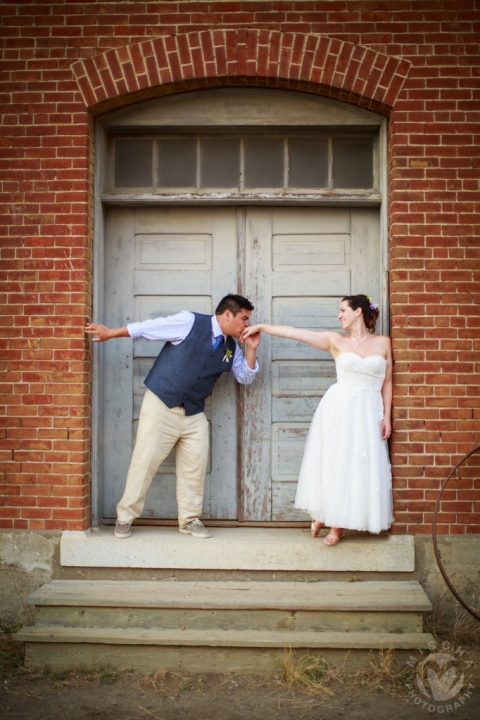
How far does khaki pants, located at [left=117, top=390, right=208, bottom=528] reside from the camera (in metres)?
5.16

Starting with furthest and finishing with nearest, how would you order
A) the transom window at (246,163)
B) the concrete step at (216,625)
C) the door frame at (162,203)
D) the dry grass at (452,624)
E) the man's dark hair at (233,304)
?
the transom window at (246,163), the door frame at (162,203), the man's dark hair at (233,304), the dry grass at (452,624), the concrete step at (216,625)

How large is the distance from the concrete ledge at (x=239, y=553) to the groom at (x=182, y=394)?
6.0 inches

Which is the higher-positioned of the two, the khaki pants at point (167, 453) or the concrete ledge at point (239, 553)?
the khaki pants at point (167, 453)

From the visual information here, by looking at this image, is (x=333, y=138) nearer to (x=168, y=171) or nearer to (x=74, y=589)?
(x=168, y=171)

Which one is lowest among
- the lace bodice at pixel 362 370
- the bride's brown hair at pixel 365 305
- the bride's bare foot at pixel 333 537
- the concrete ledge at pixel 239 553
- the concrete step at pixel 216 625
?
the concrete step at pixel 216 625

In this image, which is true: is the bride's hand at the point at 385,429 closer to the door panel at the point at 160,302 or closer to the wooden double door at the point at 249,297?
the wooden double door at the point at 249,297

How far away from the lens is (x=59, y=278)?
17.2 feet

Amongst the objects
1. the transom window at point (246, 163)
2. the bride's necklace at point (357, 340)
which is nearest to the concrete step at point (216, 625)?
the bride's necklace at point (357, 340)

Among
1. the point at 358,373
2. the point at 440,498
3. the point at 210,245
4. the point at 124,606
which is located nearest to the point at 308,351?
the point at 358,373

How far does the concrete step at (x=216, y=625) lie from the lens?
4.47 m

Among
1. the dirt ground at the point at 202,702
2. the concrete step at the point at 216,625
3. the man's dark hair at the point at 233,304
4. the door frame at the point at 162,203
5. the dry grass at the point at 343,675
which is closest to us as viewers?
the dirt ground at the point at 202,702

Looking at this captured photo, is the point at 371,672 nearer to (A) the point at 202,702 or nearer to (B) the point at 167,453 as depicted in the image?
(A) the point at 202,702

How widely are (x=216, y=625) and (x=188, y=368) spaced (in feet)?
5.76

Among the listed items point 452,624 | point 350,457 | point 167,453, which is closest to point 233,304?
point 167,453
